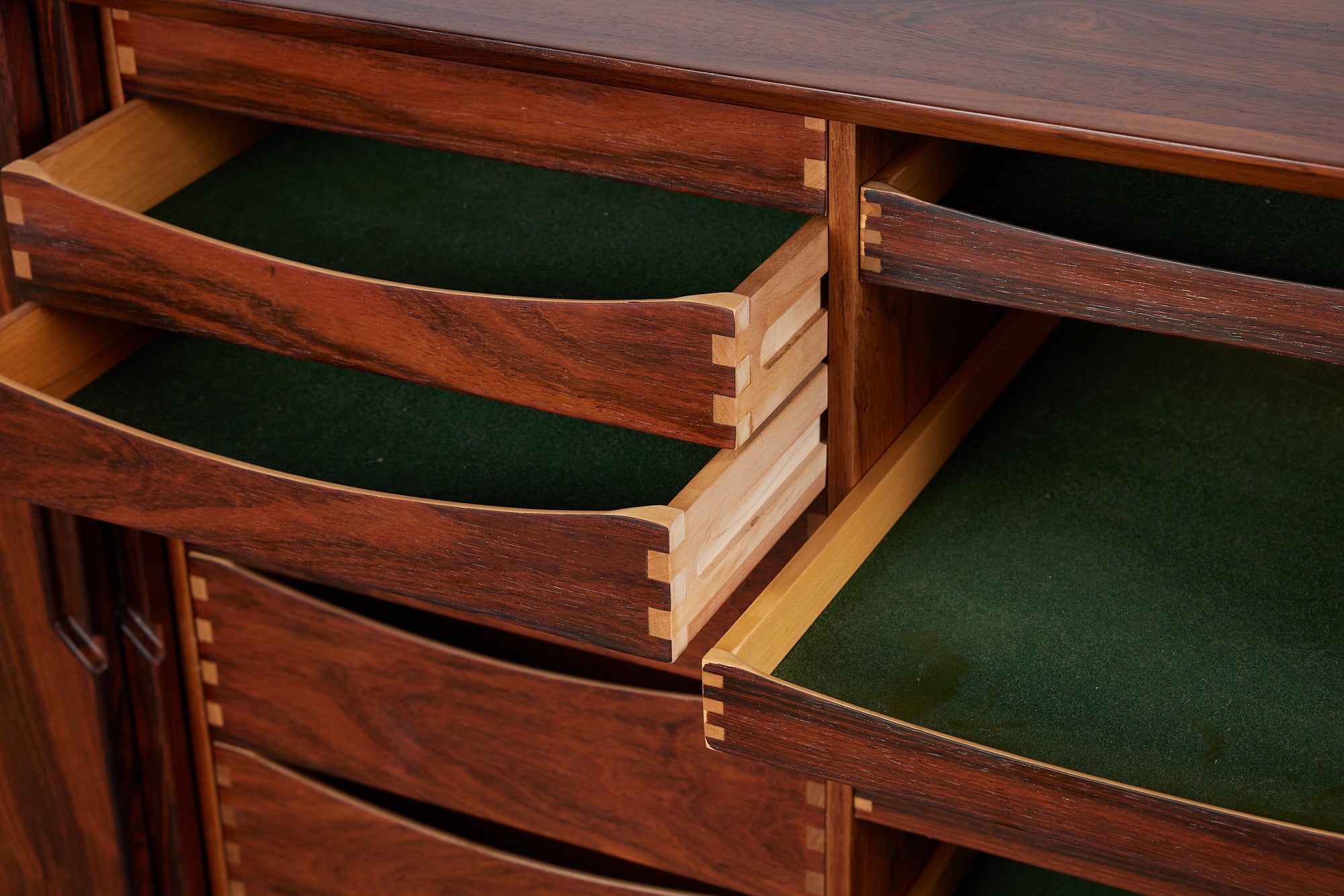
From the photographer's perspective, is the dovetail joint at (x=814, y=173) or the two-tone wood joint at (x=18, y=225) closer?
the dovetail joint at (x=814, y=173)

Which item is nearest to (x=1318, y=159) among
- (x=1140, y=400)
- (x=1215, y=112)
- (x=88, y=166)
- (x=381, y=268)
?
(x=1215, y=112)

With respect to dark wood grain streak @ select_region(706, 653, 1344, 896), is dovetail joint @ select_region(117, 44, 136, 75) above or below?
above

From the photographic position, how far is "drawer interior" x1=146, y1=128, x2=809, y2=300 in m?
0.94

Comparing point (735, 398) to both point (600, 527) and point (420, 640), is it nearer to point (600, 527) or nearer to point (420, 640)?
point (600, 527)

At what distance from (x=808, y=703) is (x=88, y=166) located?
56cm

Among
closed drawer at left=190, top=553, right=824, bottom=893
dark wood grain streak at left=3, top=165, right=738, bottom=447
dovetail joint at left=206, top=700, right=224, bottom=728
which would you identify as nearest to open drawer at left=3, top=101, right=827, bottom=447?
dark wood grain streak at left=3, top=165, right=738, bottom=447

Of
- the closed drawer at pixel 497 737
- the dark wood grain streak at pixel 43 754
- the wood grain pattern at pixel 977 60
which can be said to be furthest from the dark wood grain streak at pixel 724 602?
the wood grain pattern at pixel 977 60

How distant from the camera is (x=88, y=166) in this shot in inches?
37.7

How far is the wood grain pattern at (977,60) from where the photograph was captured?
664 millimetres

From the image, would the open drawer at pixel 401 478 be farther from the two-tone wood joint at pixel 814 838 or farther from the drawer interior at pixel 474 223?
the two-tone wood joint at pixel 814 838

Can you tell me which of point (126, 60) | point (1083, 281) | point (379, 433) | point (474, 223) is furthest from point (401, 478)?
point (1083, 281)

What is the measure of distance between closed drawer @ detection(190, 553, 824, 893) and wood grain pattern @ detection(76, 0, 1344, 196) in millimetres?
397

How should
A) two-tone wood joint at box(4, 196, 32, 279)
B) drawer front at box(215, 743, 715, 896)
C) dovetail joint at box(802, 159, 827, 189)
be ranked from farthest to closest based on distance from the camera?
drawer front at box(215, 743, 715, 896)
two-tone wood joint at box(4, 196, 32, 279)
dovetail joint at box(802, 159, 827, 189)

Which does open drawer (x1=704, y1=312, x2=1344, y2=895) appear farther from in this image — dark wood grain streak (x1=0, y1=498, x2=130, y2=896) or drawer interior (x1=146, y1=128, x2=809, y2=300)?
dark wood grain streak (x1=0, y1=498, x2=130, y2=896)
